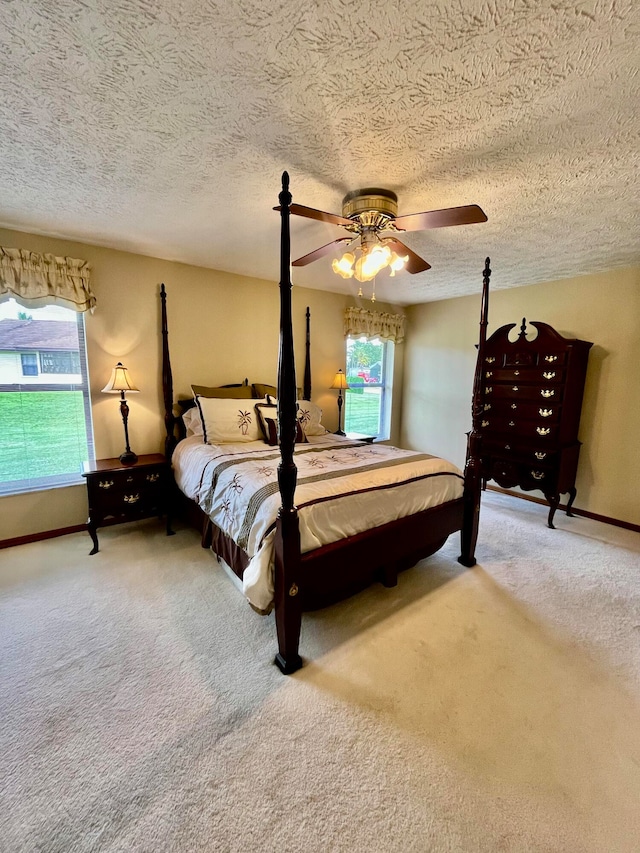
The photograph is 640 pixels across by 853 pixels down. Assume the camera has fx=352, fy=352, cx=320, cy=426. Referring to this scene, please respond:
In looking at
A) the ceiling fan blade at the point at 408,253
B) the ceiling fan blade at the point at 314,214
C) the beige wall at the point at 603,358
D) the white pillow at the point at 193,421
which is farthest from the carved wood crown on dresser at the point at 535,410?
the white pillow at the point at 193,421

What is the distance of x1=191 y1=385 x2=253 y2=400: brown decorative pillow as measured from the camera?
10.9ft

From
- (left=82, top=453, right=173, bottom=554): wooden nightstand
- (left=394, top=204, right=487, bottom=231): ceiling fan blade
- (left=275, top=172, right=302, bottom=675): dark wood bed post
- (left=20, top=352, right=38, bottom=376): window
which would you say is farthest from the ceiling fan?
(left=20, top=352, right=38, bottom=376): window

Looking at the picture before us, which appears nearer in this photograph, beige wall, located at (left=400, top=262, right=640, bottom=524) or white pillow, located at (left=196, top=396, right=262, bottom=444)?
white pillow, located at (left=196, top=396, right=262, bottom=444)

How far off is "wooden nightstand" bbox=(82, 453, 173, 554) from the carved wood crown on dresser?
9.45 ft

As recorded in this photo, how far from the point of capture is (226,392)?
342cm

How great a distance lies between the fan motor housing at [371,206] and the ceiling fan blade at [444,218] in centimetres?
9

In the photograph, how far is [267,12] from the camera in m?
0.98

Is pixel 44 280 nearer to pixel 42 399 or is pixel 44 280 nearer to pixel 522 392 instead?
pixel 42 399

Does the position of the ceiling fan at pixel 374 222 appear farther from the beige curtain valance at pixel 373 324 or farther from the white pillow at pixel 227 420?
the beige curtain valance at pixel 373 324

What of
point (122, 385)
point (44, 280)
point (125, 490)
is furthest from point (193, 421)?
point (44, 280)

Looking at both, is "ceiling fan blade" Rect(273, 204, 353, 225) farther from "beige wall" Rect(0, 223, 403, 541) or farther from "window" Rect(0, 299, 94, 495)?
"window" Rect(0, 299, 94, 495)

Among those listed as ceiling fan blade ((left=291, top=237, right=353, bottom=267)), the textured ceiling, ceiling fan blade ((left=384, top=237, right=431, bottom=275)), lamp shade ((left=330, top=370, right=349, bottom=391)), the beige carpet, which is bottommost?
the beige carpet

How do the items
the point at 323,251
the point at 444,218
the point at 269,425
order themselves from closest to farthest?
the point at 444,218, the point at 323,251, the point at 269,425

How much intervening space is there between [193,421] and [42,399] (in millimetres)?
1158
